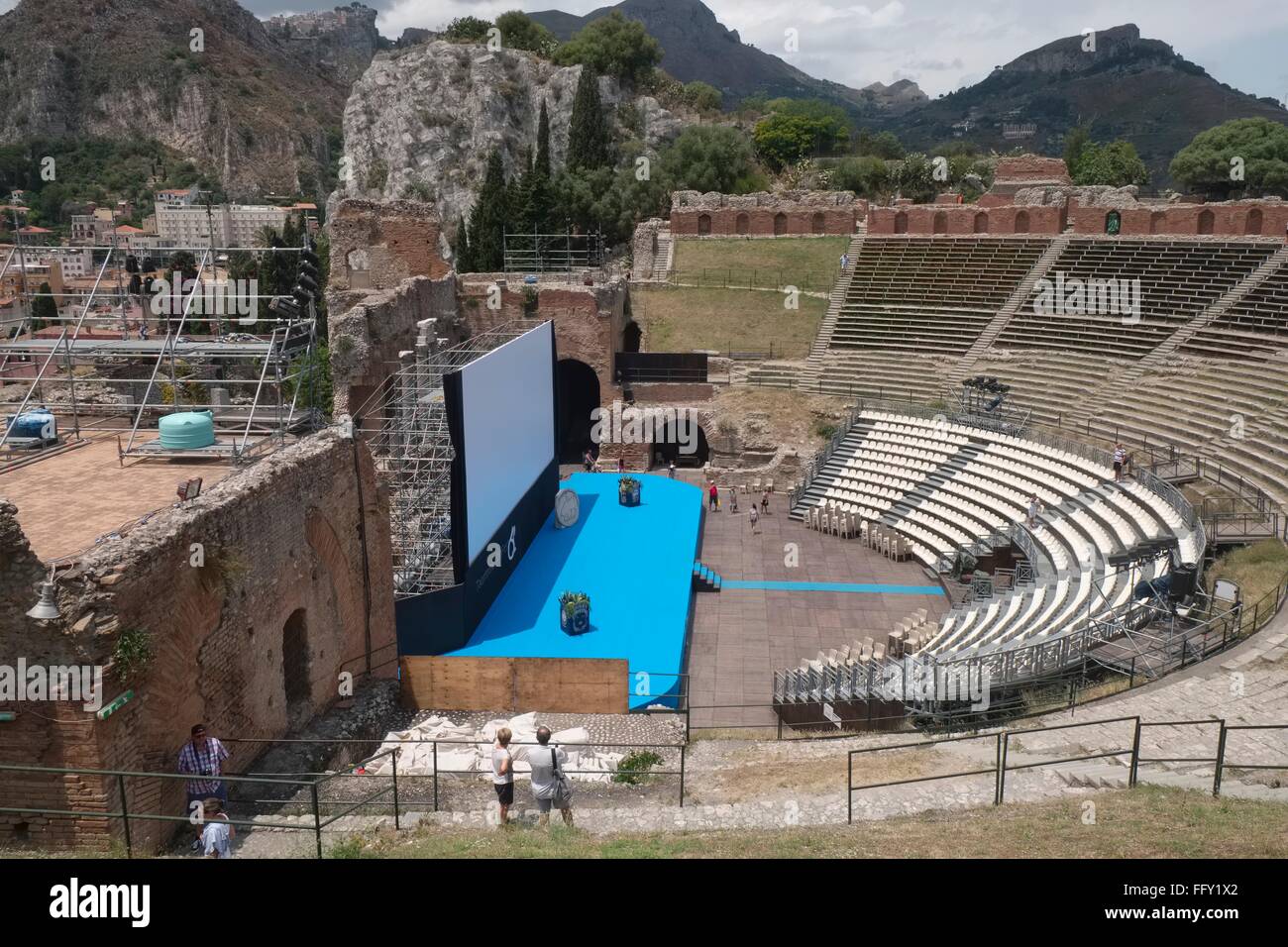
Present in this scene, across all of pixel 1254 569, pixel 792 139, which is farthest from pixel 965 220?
pixel 1254 569

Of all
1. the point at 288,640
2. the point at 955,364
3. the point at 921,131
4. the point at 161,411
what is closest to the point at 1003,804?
the point at 288,640

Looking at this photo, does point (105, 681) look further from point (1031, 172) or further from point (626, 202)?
point (1031, 172)

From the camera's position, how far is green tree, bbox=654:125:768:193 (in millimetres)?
50094

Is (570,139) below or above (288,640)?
above

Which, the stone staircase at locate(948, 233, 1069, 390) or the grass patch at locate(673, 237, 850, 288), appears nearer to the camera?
the stone staircase at locate(948, 233, 1069, 390)

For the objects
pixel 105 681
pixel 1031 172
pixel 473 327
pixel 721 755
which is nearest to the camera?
pixel 105 681

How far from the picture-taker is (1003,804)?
8578 mm

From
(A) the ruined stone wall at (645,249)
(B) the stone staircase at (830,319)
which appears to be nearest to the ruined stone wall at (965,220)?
(B) the stone staircase at (830,319)

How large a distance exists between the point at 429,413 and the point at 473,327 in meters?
14.7

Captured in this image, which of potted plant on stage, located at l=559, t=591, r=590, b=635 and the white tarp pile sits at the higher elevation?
potted plant on stage, located at l=559, t=591, r=590, b=635

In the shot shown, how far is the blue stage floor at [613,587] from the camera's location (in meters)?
16.6
